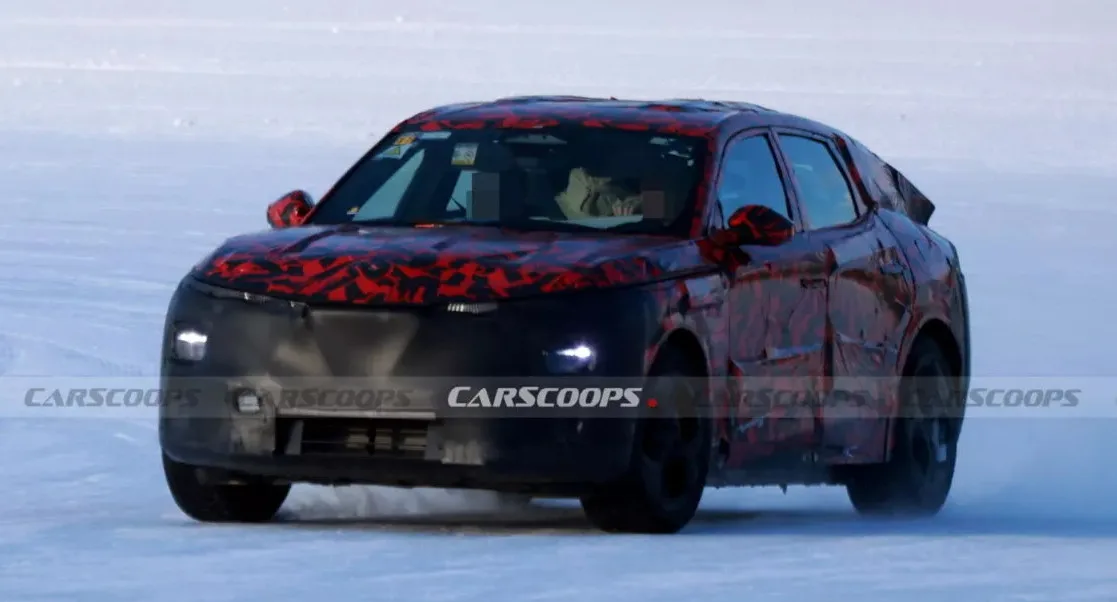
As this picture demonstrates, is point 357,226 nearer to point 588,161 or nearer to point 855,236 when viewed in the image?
point 588,161

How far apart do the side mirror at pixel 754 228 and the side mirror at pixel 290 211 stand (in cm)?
155

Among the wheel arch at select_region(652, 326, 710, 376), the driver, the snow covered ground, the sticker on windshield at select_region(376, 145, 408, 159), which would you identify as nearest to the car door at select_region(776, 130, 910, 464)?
the snow covered ground

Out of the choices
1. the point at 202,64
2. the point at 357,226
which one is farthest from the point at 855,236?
the point at 202,64

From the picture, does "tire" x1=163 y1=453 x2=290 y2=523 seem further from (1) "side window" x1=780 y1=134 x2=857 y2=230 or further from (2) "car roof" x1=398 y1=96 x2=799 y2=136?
(1) "side window" x1=780 y1=134 x2=857 y2=230

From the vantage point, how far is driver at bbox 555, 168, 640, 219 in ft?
31.6

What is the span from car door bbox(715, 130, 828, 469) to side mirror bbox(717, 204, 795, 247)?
99 mm

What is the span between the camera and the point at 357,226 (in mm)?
9625

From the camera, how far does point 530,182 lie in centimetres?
981

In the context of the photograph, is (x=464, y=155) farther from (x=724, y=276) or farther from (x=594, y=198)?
(x=724, y=276)

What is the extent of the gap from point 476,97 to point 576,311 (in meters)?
36.0

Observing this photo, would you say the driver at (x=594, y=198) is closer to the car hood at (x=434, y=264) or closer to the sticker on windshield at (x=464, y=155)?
the car hood at (x=434, y=264)

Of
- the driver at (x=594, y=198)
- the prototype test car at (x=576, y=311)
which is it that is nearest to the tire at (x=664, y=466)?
the prototype test car at (x=576, y=311)

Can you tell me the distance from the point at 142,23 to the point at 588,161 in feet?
190

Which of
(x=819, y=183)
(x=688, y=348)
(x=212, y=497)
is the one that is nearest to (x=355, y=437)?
(x=212, y=497)
